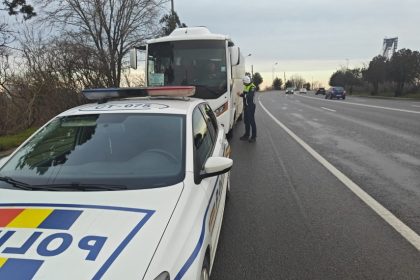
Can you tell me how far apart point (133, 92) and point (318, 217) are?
266 cm

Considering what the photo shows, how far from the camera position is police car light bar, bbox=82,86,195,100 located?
15.3 feet

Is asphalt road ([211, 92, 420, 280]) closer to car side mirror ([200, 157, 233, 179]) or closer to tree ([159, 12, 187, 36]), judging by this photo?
car side mirror ([200, 157, 233, 179])

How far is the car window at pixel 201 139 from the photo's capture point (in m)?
3.85

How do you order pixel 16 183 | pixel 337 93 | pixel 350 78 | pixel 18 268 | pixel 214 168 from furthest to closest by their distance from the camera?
pixel 350 78, pixel 337 93, pixel 214 168, pixel 16 183, pixel 18 268

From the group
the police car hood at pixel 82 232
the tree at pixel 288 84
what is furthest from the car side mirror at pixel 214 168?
the tree at pixel 288 84

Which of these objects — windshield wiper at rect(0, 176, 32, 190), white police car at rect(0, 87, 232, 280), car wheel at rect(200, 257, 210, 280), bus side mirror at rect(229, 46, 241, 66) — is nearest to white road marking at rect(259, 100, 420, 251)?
white police car at rect(0, 87, 232, 280)

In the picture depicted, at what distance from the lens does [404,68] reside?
61.1 m

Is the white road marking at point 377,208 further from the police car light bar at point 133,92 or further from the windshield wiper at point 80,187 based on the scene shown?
the windshield wiper at point 80,187

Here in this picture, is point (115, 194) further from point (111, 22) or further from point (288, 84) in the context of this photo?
point (288, 84)

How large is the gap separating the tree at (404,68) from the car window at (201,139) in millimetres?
61353

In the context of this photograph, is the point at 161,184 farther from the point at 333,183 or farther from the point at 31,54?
the point at 31,54

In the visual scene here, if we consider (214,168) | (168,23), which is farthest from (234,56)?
(168,23)

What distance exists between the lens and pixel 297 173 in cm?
821

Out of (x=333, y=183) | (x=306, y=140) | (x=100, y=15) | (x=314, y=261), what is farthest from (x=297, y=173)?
(x=100, y=15)
